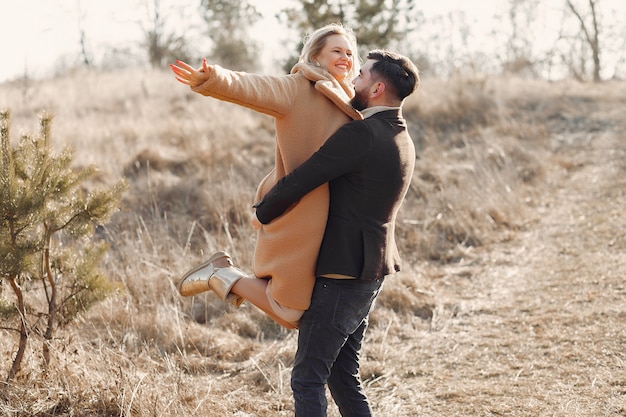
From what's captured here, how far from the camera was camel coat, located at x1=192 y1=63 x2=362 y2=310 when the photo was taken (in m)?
2.52

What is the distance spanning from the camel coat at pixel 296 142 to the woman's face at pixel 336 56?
0.27ft

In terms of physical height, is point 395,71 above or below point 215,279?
above

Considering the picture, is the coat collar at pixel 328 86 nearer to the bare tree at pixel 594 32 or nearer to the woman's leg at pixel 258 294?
the woman's leg at pixel 258 294

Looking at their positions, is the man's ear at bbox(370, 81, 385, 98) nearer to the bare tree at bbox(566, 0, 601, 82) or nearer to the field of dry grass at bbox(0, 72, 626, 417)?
the field of dry grass at bbox(0, 72, 626, 417)

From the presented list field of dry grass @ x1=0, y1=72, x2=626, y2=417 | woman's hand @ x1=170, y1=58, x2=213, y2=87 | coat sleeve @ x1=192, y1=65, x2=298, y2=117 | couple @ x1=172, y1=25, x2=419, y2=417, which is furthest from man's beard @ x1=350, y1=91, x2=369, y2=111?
field of dry grass @ x1=0, y1=72, x2=626, y2=417

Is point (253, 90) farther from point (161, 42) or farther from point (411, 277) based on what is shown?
point (161, 42)

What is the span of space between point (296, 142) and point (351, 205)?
334 mm

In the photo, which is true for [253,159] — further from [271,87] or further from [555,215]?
[271,87]

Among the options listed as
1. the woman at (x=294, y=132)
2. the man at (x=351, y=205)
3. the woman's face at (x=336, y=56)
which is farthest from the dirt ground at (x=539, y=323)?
the woman's face at (x=336, y=56)

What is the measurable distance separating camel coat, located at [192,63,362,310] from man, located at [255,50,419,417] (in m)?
0.05

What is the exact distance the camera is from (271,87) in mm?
2516

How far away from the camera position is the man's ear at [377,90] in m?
2.59

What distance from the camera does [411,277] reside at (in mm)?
6277

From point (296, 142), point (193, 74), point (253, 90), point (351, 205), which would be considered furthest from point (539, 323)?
point (193, 74)
